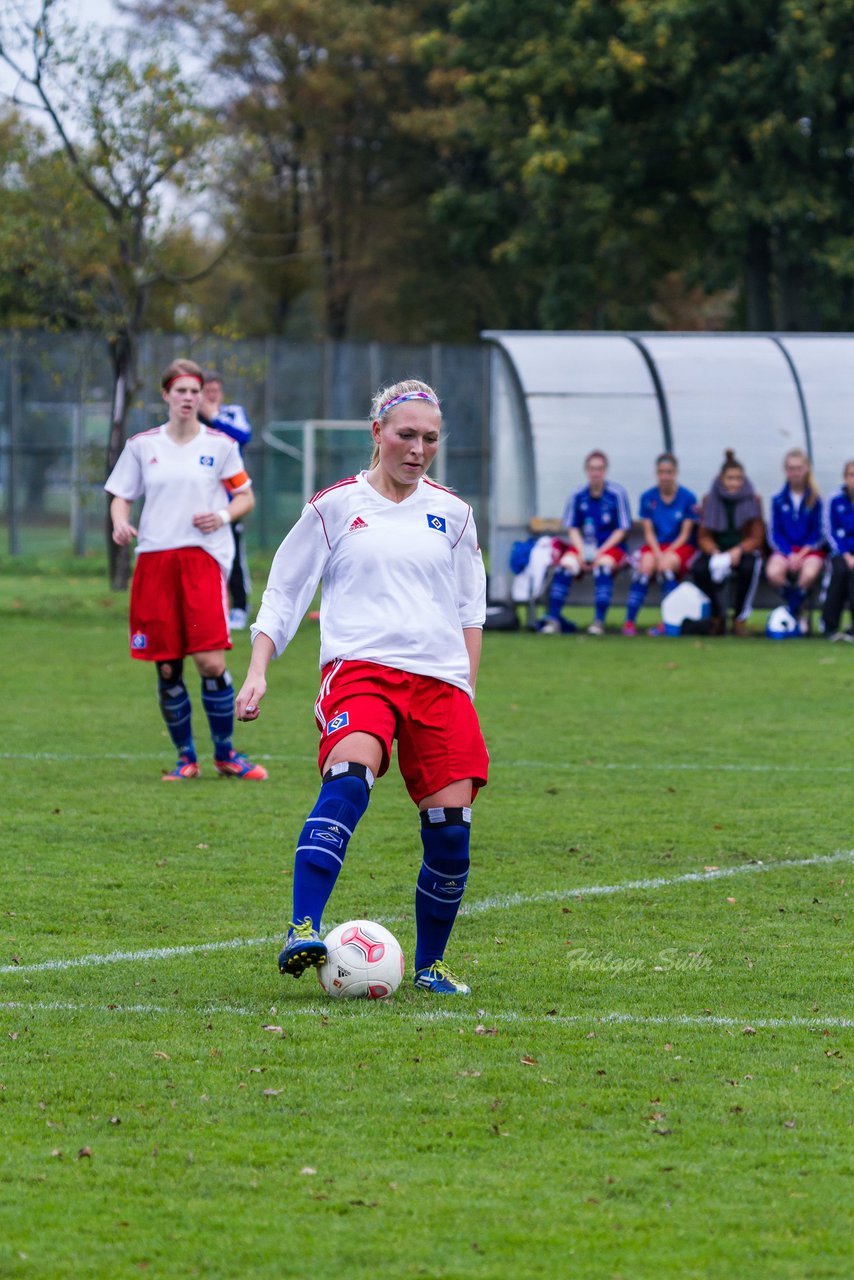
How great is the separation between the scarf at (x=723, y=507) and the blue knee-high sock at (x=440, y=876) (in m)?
12.6

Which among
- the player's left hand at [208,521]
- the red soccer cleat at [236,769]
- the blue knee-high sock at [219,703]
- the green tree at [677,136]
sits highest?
the green tree at [677,136]

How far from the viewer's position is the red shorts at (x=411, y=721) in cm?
512

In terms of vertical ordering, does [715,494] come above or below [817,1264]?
above

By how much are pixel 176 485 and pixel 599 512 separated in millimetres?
9373

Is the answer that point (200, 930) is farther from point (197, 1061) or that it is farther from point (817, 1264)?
point (817, 1264)

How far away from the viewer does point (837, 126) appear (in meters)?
30.5

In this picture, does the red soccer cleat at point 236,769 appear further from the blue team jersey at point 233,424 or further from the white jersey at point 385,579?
the blue team jersey at point 233,424

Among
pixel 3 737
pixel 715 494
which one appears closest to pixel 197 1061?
pixel 3 737

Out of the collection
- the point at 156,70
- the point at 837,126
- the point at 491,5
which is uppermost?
the point at 491,5

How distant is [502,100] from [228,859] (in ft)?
89.9

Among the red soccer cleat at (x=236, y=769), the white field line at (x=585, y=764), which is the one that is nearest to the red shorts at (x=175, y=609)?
the red soccer cleat at (x=236, y=769)

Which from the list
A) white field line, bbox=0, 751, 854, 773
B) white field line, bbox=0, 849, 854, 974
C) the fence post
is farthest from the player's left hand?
the fence post

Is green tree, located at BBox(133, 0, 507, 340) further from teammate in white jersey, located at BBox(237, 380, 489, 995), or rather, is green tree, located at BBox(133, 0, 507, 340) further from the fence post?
teammate in white jersey, located at BBox(237, 380, 489, 995)

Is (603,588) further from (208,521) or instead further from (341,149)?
(341,149)
